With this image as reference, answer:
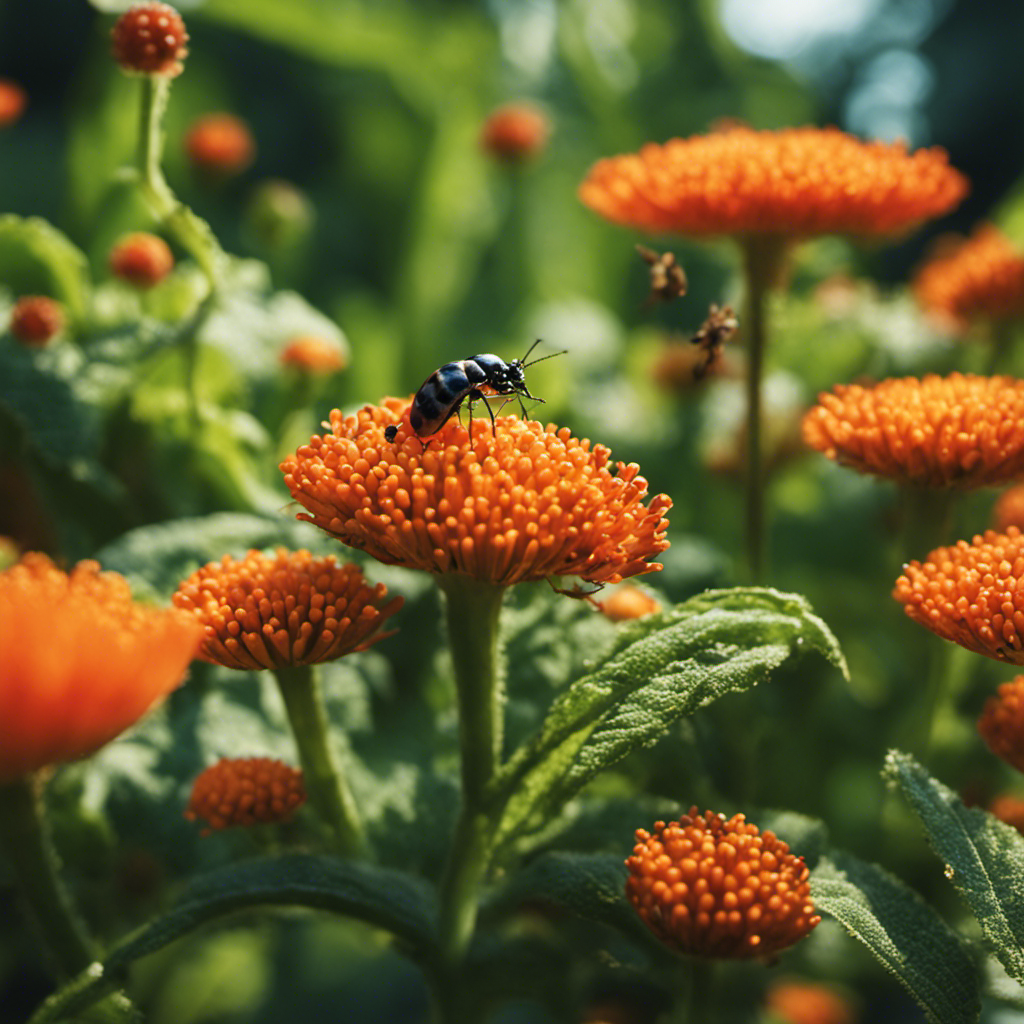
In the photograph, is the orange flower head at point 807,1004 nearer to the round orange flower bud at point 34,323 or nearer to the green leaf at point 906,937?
the green leaf at point 906,937

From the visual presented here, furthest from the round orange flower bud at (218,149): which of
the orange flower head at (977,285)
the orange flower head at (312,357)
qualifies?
the orange flower head at (977,285)

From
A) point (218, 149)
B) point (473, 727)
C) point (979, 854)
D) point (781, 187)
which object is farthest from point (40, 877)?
point (218, 149)

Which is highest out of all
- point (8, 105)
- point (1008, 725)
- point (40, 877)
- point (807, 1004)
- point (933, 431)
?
point (8, 105)

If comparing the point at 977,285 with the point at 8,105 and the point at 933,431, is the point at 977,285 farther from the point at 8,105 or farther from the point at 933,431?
the point at 8,105

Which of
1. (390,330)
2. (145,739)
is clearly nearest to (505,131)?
(390,330)

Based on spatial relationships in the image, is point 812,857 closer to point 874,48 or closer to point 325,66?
point 325,66

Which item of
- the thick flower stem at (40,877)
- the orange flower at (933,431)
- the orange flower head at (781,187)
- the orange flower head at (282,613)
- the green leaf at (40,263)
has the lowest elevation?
the thick flower stem at (40,877)
